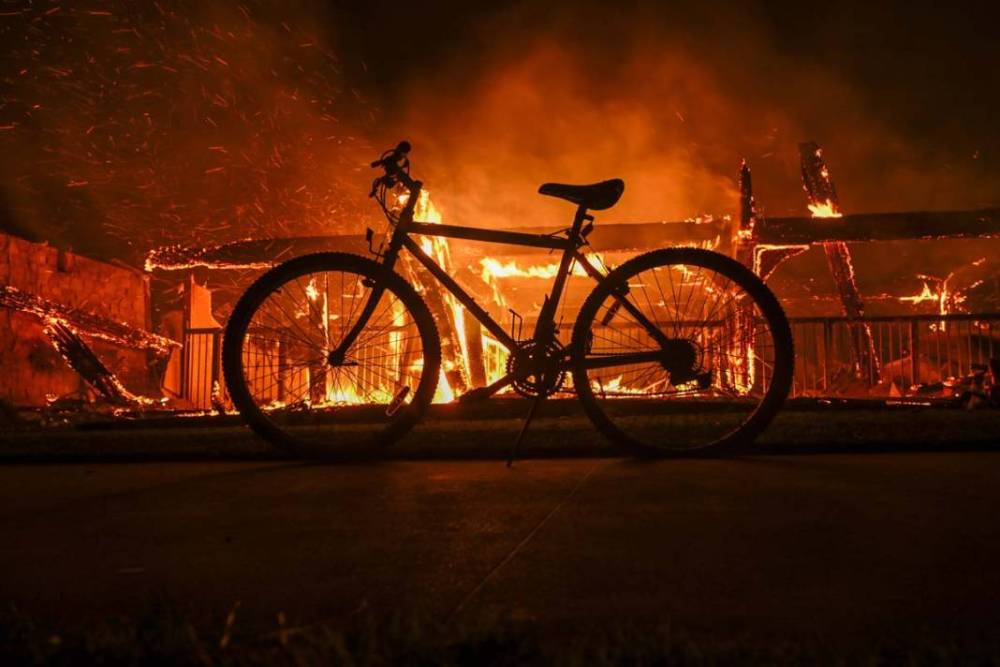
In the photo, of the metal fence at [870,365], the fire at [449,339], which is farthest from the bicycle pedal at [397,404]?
the metal fence at [870,365]

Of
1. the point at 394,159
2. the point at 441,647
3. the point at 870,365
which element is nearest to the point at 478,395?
the point at 394,159

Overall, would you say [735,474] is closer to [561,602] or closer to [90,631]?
[561,602]

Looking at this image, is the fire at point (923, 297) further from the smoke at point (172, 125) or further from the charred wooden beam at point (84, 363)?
the charred wooden beam at point (84, 363)

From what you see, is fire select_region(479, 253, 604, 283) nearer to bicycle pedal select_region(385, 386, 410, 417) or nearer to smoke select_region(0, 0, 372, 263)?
smoke select_region(0, 0, 372, 263)

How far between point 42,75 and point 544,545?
10.4m

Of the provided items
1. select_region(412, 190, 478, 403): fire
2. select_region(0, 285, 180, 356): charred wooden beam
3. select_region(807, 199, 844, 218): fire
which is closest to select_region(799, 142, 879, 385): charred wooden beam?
select_region(807, 199, 844, 218): fire

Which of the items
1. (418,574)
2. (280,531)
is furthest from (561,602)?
(280,531)

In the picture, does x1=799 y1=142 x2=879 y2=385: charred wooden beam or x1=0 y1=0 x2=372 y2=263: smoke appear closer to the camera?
x1=799 y1=142 x2=879 y2=385: charred wooden beam

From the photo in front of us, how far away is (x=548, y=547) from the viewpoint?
5.34 feet

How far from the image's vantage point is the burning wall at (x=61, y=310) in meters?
8.48

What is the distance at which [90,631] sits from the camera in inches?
43.6

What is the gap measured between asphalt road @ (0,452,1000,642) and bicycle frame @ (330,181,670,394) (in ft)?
2.63

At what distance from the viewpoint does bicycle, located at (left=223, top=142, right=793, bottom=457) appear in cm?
339

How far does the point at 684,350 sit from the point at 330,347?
5.60 ft
